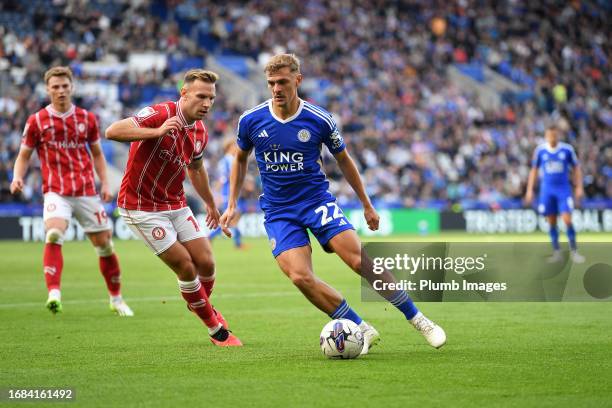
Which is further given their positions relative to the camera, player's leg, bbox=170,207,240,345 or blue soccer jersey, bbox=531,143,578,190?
blue soccer jersey, bbox=531,143,578,190

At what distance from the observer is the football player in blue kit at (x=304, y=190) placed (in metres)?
8.09

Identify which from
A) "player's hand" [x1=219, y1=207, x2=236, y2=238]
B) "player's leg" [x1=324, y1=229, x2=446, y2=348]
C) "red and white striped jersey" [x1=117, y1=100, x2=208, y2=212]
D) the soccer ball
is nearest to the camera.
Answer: the soccer ball

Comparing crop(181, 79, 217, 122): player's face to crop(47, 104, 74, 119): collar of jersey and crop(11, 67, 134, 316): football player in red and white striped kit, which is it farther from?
crop(47, 104, 74, 119): collar of jersey

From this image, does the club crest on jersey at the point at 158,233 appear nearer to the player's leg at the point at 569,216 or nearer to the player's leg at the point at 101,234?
the player's leg at the point at 101,234

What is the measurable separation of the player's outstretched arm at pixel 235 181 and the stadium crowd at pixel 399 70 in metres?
21.1

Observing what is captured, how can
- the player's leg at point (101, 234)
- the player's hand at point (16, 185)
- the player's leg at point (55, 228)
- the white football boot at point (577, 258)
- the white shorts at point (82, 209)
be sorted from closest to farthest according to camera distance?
the player's hand at point (16, 185) < the player's leg at point (55, 228) < the white shorts at point (82, 209) < the player's leg at point (101, 234) < the white football boot at point (577, 258)

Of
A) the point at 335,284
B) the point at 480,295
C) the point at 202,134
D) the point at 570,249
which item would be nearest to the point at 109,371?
the point at 202,134

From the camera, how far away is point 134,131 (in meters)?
8.30

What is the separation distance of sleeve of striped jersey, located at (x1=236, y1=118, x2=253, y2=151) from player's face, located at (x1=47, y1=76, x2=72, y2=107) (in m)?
3.77

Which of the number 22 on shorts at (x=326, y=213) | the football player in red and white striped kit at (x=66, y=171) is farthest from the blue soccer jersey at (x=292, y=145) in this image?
the football player in red and white striped kit at (x=66, y=171)

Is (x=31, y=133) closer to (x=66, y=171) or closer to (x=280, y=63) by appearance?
(x=66, y=171)

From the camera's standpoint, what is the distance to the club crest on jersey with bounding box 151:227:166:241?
890 cm

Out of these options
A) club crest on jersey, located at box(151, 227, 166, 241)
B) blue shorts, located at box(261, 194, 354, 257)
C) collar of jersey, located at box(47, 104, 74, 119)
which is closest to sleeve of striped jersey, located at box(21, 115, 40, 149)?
collar of jersey, located at box(47, 104, 74, 119)

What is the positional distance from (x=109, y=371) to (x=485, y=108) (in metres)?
35.4
